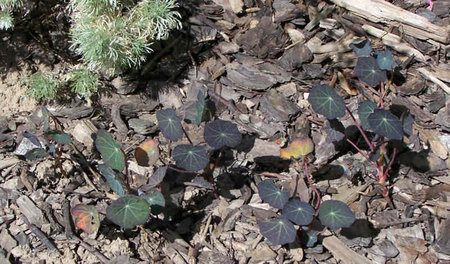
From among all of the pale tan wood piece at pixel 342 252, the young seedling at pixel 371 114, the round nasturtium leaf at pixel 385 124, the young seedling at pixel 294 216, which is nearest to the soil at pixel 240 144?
the pale tan wood piece at pixel 342 252

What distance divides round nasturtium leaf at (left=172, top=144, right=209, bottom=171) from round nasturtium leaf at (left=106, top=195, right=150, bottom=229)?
9.9 inches

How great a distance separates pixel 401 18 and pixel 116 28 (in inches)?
58.5

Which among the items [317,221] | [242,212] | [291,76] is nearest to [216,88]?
[291,76]

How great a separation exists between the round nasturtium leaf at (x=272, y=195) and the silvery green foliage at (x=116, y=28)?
91 cm

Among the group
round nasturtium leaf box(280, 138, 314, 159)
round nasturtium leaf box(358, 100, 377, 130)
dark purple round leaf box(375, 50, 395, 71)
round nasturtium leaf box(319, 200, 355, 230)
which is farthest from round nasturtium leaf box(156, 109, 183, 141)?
dark purple round leaf box(375, 50, 395, 71)

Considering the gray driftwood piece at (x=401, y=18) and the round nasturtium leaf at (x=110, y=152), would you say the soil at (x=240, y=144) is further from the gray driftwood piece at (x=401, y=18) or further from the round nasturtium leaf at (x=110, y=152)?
the round nasturtium leaf at (x=110, y=152)

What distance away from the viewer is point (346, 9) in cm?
283

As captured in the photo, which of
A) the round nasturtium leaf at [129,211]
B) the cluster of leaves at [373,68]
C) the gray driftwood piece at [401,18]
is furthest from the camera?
the gray driftwood piece at [401,18]

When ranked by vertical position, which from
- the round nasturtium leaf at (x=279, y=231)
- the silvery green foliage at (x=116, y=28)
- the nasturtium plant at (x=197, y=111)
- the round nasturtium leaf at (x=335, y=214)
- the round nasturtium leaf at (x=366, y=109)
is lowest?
the round nasturtium leaf at (x=279, y=231)

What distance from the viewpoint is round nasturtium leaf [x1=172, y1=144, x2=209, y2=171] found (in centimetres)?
211

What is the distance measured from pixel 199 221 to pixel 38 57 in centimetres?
134

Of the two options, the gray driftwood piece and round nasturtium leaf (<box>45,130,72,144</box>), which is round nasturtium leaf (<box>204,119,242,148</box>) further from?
the gray driftwood piece

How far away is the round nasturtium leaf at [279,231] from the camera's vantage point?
2.03m

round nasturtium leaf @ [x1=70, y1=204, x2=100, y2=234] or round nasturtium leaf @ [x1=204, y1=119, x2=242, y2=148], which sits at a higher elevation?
round nasturtium leaf @ [x1=204, y1=119, x2=242, y2=148]
